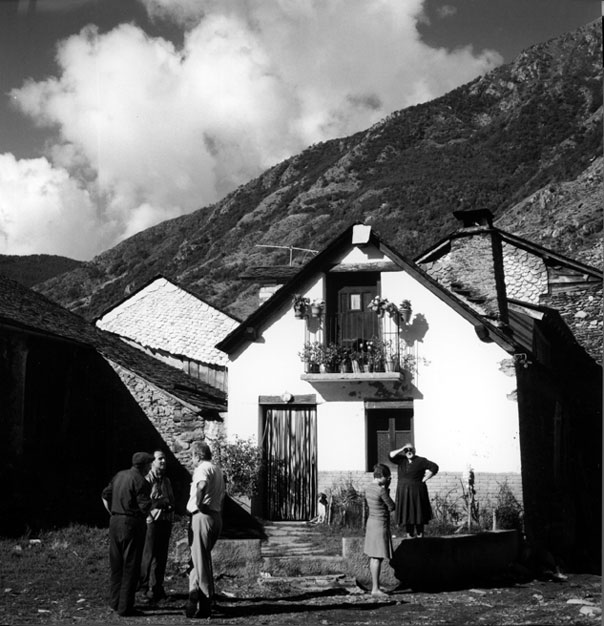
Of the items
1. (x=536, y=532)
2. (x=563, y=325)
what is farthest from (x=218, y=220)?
(x=536, y=532)

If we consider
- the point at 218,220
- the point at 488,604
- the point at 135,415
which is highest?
the point at 218,220

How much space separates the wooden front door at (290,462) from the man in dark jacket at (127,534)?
723cm

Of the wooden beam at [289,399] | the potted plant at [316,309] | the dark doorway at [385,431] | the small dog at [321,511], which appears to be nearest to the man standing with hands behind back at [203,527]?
the small dog at [321,511]

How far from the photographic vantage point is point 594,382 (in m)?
21.4

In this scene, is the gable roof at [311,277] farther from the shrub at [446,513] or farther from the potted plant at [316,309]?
the shrub at [446,513]

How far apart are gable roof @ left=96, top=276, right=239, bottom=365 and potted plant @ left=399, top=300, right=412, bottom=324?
31.7 ft

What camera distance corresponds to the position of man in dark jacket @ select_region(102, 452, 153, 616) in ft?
28.3

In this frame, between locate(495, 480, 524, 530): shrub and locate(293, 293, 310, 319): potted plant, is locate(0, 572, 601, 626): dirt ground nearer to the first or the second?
locate(495, 480, 524, 530): shrub

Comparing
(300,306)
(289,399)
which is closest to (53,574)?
(289,399)

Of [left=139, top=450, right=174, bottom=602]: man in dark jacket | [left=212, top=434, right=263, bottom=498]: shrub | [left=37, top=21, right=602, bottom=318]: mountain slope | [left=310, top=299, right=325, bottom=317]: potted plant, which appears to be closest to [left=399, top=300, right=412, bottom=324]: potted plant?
[left=310, top=299, right=325, bottom=317]: potted plant

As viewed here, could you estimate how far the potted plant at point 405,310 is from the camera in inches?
618

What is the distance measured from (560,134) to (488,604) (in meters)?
75.9

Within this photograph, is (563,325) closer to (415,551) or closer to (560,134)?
(415,551)

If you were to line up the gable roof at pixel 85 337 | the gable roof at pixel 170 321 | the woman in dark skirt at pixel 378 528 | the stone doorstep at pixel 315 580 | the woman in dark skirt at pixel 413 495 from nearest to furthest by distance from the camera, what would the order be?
the woman in dark skirt at pixel 378 528 → the stone doorstep at pixel 315 580 → the woman in dark skirt at pixel 413 495 → the gable roof at pixel 85 337 → the gable roof at pixel 170 321
